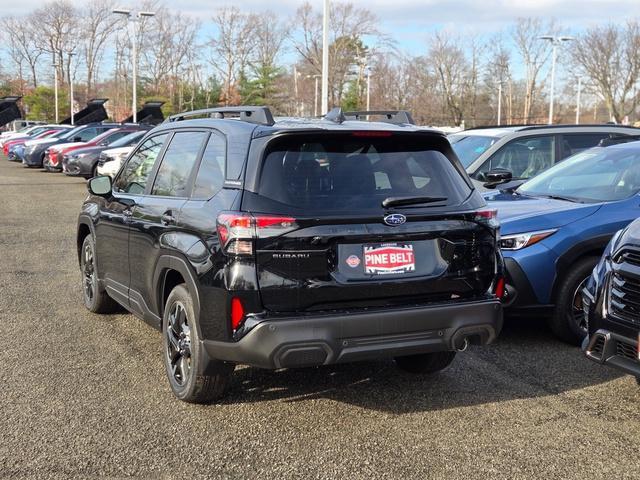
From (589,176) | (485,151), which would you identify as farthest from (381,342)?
(485,151)

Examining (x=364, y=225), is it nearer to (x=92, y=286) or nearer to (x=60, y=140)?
(x=92, y=286)

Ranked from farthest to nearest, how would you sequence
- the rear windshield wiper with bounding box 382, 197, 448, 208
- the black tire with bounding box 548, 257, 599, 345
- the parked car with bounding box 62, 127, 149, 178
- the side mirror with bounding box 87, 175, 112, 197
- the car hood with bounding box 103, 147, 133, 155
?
1. the parked car with bounding box 62, 127, 149, 178
2. the car hood with bounding box 103, 147, 133, 155
3. the side mirror with bounding box 87, 175, 112, 197
4. the black tire with bounding box 548, 257, 599, 345
5. the rear windshield wiper with bounding box 382, 197, 448, 208

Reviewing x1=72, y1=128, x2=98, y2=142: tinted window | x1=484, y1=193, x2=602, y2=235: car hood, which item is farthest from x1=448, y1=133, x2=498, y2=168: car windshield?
x1=72, y1=128, x2=98, y2=142: tinted window

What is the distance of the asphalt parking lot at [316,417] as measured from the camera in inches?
144

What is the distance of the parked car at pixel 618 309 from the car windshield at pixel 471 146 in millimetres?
5045

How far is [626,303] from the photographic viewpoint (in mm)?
4113

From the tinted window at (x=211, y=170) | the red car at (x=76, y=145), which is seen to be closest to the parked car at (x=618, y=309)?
the tinted window at (x=211, y=170)

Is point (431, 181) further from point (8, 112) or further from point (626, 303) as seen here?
point (8, 112)

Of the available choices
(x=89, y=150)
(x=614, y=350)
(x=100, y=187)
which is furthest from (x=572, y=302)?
(x=89, y=150)

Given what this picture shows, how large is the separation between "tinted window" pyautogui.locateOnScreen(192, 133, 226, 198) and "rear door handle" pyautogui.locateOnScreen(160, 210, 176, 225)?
0.71 feet

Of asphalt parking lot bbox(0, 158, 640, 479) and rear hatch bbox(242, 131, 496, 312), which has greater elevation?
rear hatch bbox(242, 131, 496, 312)

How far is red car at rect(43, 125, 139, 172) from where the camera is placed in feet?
74.7

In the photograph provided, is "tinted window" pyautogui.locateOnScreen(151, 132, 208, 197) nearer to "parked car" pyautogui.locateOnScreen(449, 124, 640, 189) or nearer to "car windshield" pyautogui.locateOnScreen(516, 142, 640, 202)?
"car windshield" pyautogui.locateOnScreen(516, 142, 640, 202)

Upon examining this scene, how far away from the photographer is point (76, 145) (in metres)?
23.7
